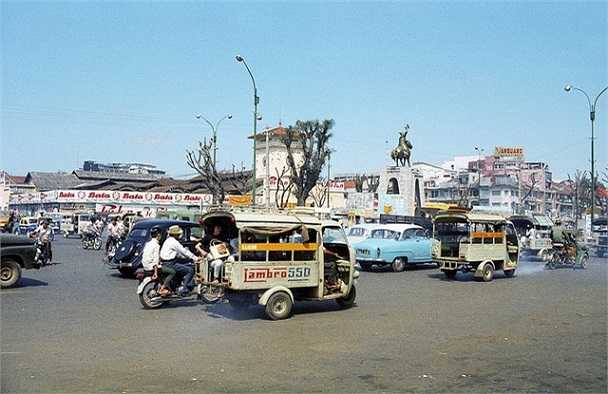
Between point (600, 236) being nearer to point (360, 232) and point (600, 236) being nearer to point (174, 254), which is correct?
point (360, 232)

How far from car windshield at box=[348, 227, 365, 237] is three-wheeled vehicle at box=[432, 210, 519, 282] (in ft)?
13.7

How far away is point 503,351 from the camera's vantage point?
9016 millimetres

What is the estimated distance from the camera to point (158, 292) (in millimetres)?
12914

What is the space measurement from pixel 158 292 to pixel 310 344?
15.4ft

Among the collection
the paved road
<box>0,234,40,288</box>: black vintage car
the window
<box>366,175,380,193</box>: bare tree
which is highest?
<box>366,175,380,193</box>: bare tree

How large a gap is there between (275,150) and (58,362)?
68066 millimetres

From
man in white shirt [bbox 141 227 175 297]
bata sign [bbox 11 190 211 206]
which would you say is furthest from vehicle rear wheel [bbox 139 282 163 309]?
bata sign [bbox 11 190 211 206]

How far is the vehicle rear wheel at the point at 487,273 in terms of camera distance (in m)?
19.6

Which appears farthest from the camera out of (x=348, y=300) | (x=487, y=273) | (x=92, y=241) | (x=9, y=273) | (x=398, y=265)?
(x=92, y=241)

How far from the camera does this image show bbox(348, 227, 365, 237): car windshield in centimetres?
2452

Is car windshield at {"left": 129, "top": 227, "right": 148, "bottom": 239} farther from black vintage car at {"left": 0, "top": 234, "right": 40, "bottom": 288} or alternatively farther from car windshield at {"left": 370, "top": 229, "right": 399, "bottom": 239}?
car windshield at {"left": 370, "top": 229, "right": 399, "bottom": 239}

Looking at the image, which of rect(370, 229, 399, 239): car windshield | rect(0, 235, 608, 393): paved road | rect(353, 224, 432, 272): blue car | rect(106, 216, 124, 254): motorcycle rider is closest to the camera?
rect(0, 235, 608, 393): paved road

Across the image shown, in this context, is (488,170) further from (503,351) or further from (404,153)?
(503,351)

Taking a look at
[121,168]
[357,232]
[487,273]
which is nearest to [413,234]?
[357,232]
